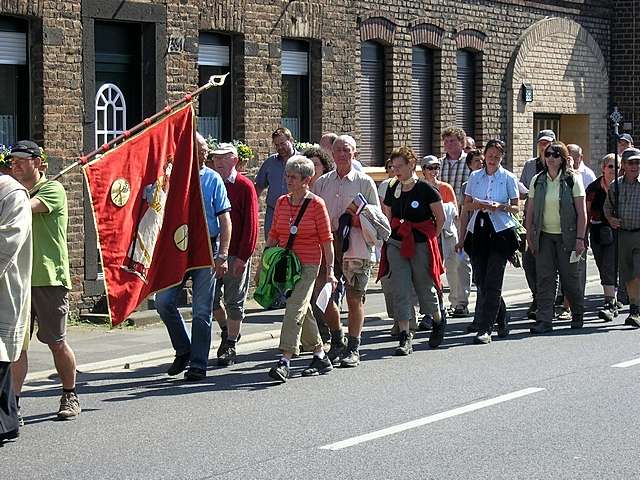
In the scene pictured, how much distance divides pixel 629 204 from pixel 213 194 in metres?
6.00

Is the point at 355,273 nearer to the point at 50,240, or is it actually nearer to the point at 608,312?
the point at 50,240

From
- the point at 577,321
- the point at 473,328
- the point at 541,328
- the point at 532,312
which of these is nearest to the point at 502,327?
the point at 473,328

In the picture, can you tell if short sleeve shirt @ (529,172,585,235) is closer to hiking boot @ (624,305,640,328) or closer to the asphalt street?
hiking boot @ (624,305,640,328)

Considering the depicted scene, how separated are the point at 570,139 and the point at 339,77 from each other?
28.7ft

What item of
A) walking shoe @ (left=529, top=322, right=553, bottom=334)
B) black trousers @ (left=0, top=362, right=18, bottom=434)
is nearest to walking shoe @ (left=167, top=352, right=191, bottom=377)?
black trousers @ (left=0, top=362, right=18, bottom=434)

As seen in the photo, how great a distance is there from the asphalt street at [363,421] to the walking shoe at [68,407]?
0.06 meters

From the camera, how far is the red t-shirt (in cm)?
1147

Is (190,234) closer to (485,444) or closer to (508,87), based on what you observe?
(485,444)

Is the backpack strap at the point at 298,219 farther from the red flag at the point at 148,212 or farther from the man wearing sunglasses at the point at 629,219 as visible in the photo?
the man wearing sunglasses at the point at 629,219

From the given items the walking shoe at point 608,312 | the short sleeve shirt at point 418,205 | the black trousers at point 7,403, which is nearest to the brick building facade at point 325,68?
the short sleeve shirt at point 418,205

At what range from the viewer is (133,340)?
552 inches

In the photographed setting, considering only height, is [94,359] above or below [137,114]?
below

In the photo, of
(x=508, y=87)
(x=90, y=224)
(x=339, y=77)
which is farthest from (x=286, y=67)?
(x=508, y=87)

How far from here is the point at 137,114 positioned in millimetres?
17141
